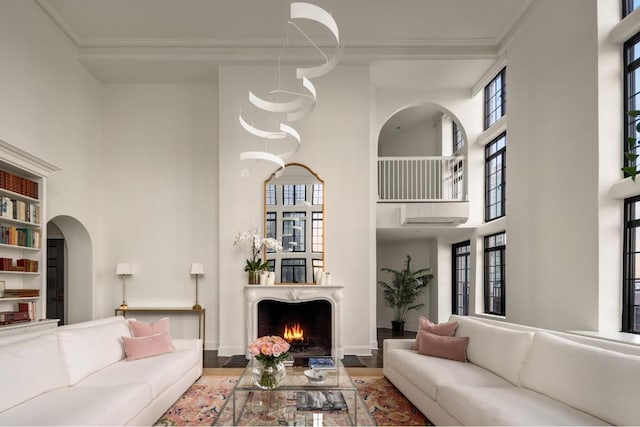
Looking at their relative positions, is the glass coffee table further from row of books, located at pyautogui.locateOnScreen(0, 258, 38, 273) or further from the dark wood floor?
row of books, located at pyautogui.locateOnScreen(0, 258, 38, 273)

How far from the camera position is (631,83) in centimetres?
443

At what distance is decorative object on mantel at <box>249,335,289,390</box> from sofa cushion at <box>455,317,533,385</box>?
1.80 m

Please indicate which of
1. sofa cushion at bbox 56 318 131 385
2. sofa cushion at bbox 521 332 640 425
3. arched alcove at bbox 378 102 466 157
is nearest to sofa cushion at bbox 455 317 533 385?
sofa cushion at bbox 521 332 640 425

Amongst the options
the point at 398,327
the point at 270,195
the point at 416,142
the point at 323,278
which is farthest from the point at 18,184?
the point at 416,142

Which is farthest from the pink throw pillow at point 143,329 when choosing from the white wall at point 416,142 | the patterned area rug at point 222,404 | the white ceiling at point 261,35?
the white wall at point 416,142

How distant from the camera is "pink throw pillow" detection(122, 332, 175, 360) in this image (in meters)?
4.45

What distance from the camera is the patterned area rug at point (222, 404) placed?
389 centimetres

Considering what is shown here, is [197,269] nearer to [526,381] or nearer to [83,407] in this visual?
[83,407]

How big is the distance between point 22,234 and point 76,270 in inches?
84.0

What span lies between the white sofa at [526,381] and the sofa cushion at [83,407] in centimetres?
223

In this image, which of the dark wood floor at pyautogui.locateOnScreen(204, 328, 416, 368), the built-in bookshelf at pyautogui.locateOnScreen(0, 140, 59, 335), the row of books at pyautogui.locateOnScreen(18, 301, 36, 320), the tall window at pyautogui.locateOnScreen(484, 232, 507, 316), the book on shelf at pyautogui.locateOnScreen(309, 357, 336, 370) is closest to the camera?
the book on shelf at pyautogui.locateOnScreen(309, 357, 336, 370)

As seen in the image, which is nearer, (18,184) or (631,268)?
(631,268)

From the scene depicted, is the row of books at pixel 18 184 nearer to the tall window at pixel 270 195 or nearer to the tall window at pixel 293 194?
the tall window at pixel 270 195

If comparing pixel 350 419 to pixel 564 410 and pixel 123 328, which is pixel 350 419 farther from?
pixel 123 328
